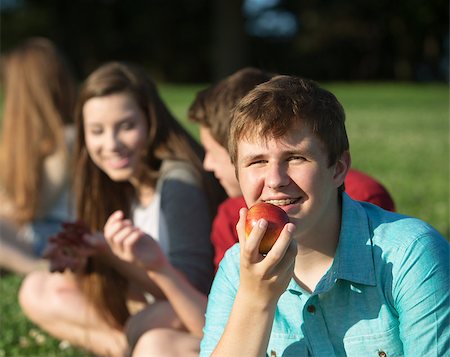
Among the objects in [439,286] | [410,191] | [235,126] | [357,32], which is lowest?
[357,32]

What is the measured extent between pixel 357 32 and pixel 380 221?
40.1 meters

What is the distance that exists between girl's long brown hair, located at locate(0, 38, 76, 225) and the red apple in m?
3.73

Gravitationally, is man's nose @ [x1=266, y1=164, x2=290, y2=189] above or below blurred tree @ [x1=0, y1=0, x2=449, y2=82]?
above

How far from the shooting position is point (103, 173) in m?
4.01

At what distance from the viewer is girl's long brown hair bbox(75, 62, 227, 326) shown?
3766 mm

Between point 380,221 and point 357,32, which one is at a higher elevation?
point 380,221

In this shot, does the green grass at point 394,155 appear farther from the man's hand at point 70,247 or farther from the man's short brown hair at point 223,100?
the man's short brown hair at point 223,100

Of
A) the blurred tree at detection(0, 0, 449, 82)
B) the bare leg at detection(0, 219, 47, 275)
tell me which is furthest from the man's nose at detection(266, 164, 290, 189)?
the blurred tree at detection(0, 0, 449, 82)

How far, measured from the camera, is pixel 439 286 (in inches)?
83.0

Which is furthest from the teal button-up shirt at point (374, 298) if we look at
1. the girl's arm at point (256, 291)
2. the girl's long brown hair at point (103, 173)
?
the girl's long brown hair at point (103, 173)

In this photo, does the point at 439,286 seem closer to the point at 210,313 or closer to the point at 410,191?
the point at 210,313

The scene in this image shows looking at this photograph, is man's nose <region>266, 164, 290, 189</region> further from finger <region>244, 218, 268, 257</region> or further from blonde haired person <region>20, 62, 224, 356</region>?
blonde haired person <region>20, 62, 224, 356</region>

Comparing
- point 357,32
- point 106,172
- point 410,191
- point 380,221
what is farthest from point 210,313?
point 357,32

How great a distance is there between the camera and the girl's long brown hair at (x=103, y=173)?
3766 millimetres
